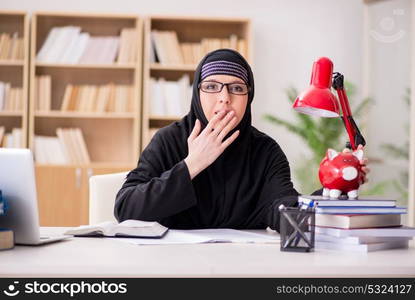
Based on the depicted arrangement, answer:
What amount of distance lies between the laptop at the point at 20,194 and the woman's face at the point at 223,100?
740 mm

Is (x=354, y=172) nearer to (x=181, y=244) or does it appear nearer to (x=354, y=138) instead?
(x=354, y=138)

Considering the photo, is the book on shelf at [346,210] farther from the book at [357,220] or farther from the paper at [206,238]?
the paper at [206,238]

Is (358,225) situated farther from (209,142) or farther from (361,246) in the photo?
(209,142)

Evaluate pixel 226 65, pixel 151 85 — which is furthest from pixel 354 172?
pixel 151 85

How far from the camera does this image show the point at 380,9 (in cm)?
529

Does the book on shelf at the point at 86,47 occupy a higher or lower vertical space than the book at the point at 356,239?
higher

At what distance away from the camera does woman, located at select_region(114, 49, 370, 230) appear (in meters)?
1.99

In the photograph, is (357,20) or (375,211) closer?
(375,211)

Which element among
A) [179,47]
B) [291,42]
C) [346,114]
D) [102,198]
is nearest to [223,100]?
[346,114]

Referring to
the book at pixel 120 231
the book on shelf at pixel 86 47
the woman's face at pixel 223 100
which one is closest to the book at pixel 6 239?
the book at pixel 120 231

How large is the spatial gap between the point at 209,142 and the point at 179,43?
344 centimetres

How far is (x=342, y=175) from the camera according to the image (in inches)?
67.9

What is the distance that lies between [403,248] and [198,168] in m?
0.62

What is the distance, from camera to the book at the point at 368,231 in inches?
63.9
